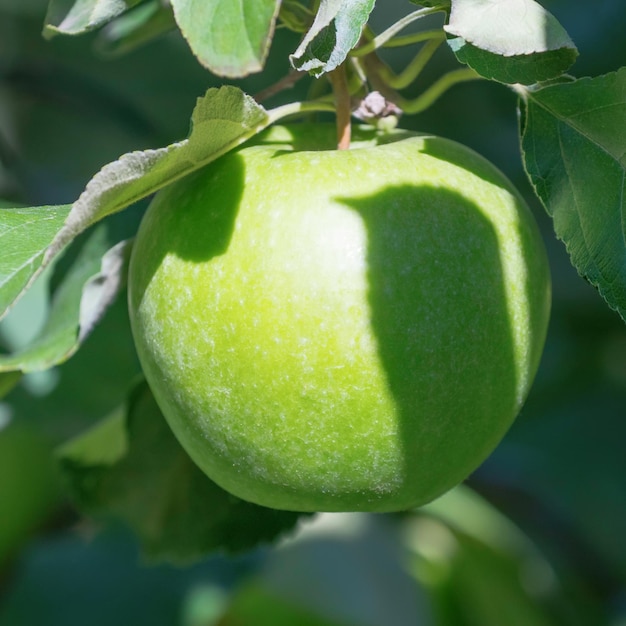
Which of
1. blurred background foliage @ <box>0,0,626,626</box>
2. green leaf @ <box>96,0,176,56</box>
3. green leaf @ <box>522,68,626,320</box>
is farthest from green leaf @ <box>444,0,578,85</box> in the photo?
blurred background foliage @ <box>0,0,626,626</box>

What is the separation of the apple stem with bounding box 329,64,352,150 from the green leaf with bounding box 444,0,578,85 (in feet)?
0.37

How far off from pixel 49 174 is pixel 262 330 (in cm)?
115

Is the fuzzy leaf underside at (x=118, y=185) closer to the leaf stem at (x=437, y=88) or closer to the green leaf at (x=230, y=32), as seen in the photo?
the green leaf at (x=230, y=32)

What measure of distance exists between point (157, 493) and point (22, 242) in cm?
46

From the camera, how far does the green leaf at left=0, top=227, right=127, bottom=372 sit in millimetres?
758

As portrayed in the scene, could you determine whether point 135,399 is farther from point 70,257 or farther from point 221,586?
point 221,586

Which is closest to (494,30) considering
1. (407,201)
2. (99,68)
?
(407,201)

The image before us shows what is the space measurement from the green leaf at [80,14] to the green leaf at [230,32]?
158 mm

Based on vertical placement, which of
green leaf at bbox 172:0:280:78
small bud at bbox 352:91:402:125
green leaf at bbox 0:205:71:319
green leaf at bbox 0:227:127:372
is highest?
green leaf at bbox 172:0:280:78

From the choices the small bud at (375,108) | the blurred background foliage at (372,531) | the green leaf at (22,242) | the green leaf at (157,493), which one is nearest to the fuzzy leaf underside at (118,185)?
the green leaf at (22,242)

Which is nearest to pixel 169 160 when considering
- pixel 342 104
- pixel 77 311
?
pixel 342 104

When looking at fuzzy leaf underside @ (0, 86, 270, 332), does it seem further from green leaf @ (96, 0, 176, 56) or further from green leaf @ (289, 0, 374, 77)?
green leaf @ (96, 0, 176, 56)

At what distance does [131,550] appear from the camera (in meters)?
1.61

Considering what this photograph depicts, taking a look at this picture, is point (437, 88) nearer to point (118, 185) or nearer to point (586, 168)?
point (586, 168)
